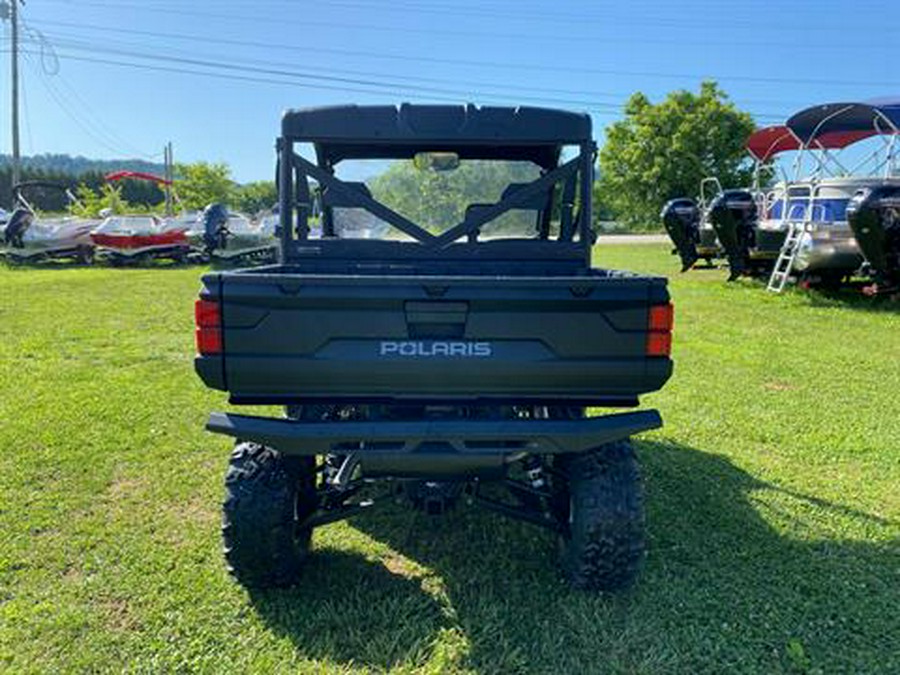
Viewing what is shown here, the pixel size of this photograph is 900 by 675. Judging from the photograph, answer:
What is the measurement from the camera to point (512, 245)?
339cm

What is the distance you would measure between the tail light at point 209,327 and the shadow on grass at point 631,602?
3.66ft

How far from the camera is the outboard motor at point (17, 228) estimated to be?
17.4 metres

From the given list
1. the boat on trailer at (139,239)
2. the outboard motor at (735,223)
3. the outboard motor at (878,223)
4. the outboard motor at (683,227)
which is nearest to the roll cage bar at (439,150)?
the outboard motor at (878,223)

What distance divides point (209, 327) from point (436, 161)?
1592mm

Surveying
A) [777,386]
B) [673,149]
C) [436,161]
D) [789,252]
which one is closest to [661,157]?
[673,149]

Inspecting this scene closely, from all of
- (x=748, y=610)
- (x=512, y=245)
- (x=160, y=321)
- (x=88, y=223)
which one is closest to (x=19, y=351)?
(x=160, y=321)

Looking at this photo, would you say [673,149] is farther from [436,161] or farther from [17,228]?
[436,161]

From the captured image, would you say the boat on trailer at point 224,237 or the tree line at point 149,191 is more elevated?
the tree line at point 149,191

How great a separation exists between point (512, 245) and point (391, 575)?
65.7 inches

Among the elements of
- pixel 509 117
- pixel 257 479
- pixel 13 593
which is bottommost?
pixel 13 593

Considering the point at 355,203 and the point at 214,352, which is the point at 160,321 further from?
the point at 214,352

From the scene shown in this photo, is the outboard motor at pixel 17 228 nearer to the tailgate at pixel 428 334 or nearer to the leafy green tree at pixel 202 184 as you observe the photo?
the tailgate at pixel 428 334

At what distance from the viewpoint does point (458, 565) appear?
3.09m

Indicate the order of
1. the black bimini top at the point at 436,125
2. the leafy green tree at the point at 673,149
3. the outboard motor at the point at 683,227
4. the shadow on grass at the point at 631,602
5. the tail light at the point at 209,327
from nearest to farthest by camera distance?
the tail light at the point at 209,327 < the shadow on grass at the point at 631,602 < the black bimini top at the point at 436,125 < the outboard motor at the point at 683,227 < the leafy green tree at the point at 673,149
